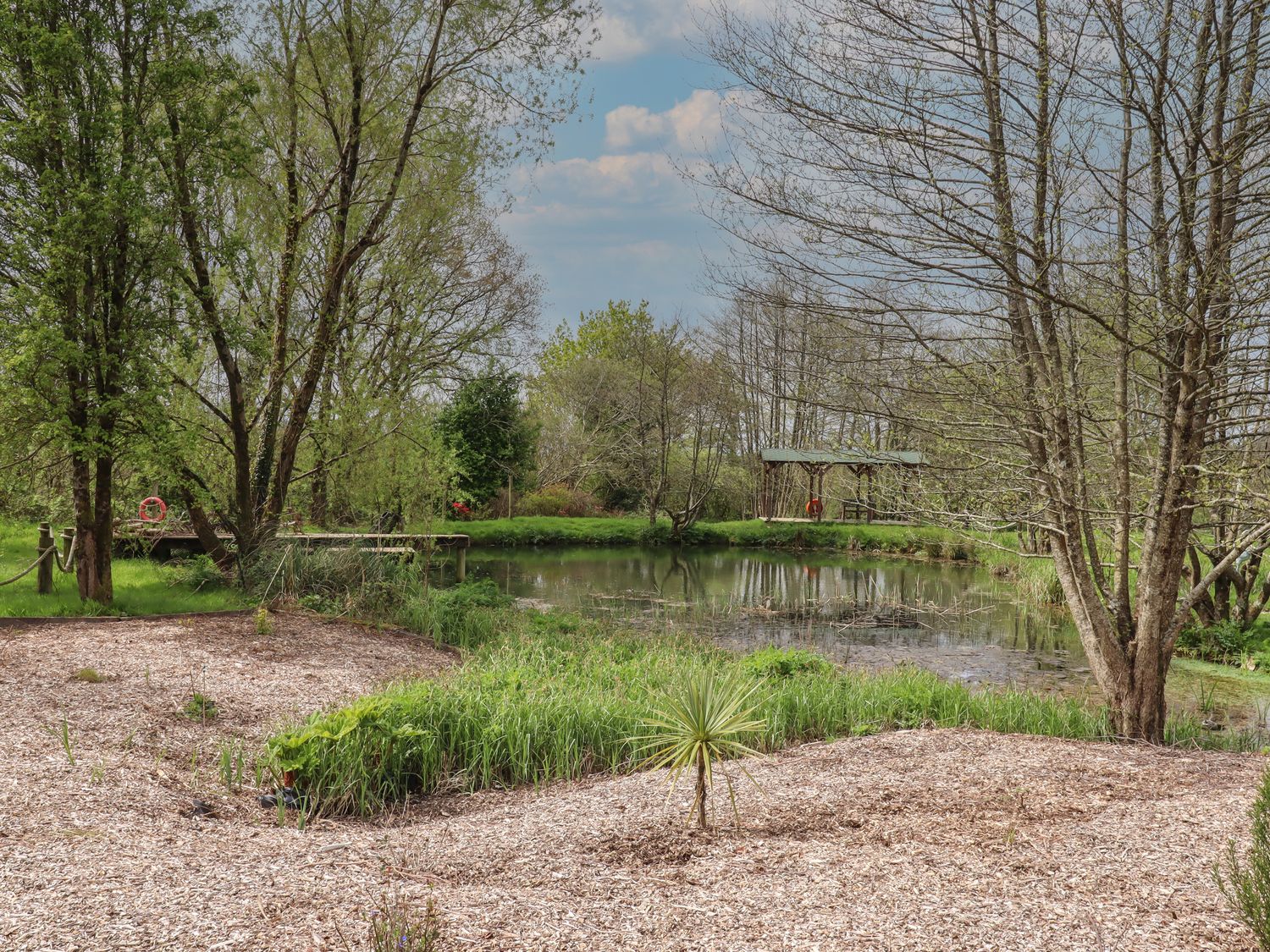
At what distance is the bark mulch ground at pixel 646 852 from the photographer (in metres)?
2.74

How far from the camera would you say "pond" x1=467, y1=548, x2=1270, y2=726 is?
9.43m

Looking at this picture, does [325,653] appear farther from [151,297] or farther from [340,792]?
[151,297]

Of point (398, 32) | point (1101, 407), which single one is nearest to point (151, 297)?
point (398, 32)

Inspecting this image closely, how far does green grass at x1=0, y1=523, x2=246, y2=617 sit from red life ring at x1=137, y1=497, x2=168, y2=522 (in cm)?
101

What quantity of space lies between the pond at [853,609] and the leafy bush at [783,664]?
4.45ft

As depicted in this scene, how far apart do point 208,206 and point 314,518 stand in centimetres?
677

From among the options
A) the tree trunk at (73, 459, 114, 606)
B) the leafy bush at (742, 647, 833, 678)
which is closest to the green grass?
the tree trunk at (73, 459, 114, 606)

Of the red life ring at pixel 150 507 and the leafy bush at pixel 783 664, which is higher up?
the red life ring at pixel 150 507

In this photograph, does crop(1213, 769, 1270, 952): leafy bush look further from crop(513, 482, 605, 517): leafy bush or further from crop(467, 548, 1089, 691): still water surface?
crop(513, 482, 605, 517): leafy bush

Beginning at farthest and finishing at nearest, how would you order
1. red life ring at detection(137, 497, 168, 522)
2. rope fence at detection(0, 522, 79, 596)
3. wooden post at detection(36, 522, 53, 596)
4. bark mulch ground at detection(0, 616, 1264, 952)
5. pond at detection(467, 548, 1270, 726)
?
red life ring at detection(137, 497, 168, 522) < pond at detection(467, 548, 1270, 726) < wooden post at detection(36, 522, 53, 596) < rope fence at detection(0, 522, 79, 596) < bark mulch ground at detection(0, 616, 1264, 952)

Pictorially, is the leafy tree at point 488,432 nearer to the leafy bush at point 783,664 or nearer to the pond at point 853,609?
the pond at point 853,609

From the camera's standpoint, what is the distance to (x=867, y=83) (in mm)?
5066

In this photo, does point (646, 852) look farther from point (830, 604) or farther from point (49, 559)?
point (830, 604)

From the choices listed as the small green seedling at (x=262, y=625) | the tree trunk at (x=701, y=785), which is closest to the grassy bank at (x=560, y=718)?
the tree trunk at (x=701, y=785)
